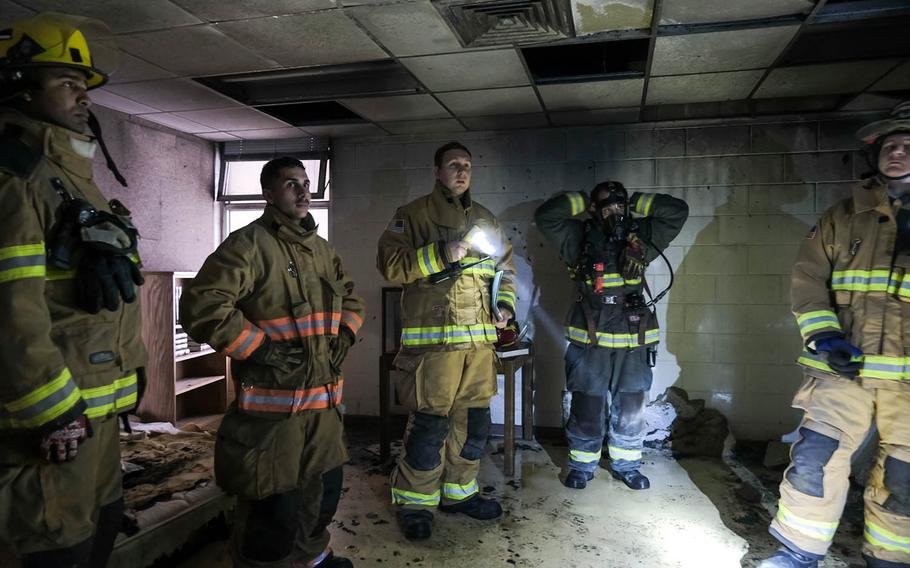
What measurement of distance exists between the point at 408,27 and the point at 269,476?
2.25m

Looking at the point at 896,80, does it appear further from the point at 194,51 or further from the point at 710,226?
the point at 194,51

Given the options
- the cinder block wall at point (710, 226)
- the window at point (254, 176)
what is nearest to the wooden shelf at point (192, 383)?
the window at point (254, 176)

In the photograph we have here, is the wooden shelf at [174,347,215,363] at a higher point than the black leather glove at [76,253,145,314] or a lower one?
lower

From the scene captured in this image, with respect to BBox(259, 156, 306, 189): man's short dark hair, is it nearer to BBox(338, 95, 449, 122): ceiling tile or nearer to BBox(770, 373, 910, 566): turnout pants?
BBox(338, 95, 449, 122): ceiling tile

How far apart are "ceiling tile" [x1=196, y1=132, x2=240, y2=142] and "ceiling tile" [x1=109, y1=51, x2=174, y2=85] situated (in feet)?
4.30

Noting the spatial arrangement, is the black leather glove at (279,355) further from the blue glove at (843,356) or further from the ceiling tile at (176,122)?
the ceiling tile at (176,122)

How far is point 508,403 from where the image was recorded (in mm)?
3836

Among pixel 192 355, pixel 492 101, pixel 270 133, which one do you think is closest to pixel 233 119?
pixel 270 133

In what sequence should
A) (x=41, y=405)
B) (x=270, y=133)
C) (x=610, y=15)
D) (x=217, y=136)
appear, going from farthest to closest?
1. (x=217, y=136)
2. (x=270, y=133)
3. (x=610, y=15)
4. (x=41, y=405)

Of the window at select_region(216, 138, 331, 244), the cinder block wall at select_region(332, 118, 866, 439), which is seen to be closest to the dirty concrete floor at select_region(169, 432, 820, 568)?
the cinder block wall at select_region(332, 118, 866, 439)

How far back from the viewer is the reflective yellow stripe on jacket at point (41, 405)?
1449mm

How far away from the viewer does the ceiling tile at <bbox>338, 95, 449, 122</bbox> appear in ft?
12.7

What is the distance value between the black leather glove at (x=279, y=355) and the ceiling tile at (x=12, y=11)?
6.69ft

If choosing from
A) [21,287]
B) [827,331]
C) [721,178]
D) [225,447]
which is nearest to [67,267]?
[21,287]
